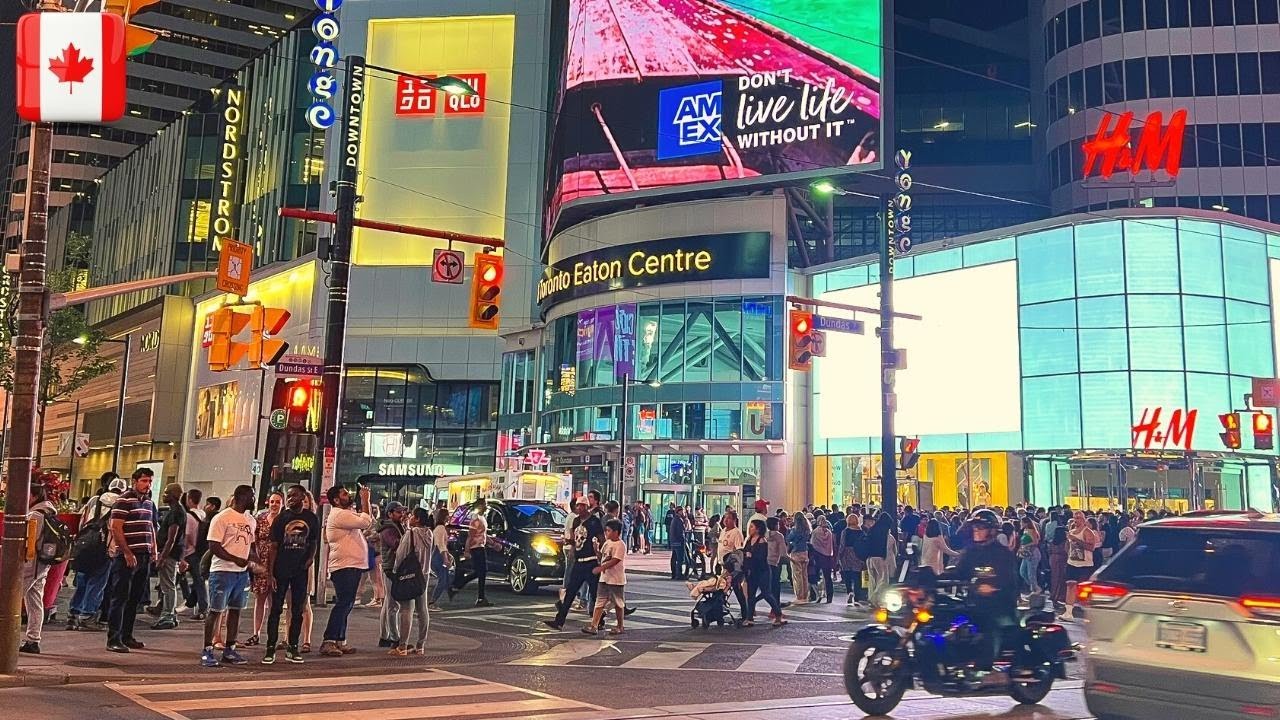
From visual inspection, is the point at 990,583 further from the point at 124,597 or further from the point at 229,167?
the point at 229,167

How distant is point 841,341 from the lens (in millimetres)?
41375

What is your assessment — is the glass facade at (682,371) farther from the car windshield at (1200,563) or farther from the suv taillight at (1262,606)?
the suv taillight at (1262,606)

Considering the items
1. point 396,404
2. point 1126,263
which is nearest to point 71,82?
point 1126,263

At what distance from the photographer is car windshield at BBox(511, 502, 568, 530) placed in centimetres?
2298

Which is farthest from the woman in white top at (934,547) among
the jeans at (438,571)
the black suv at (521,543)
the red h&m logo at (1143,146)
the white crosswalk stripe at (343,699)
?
the red h&m logo at (1143,146)

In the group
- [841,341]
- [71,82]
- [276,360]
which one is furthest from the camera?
[841,341]

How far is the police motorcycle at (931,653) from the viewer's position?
31.8 feet

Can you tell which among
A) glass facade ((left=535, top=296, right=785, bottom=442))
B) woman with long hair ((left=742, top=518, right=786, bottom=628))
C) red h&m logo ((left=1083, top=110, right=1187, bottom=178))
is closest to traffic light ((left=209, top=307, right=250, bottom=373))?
woman with long hair ((left=742, top=518, right=786, bottom=628))

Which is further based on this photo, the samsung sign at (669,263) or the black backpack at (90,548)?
the samsung sign at (669,263)

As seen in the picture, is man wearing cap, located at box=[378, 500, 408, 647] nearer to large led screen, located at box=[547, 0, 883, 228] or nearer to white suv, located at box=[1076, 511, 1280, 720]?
white suv, located at box=[1076, 511, 1280, 720]

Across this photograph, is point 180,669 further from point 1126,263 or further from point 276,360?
point 1126,263

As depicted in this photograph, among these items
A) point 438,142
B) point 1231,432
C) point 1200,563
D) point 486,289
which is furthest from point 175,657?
point 438,142

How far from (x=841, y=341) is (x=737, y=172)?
7.81 m

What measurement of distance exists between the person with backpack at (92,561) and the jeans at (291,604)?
304cm
